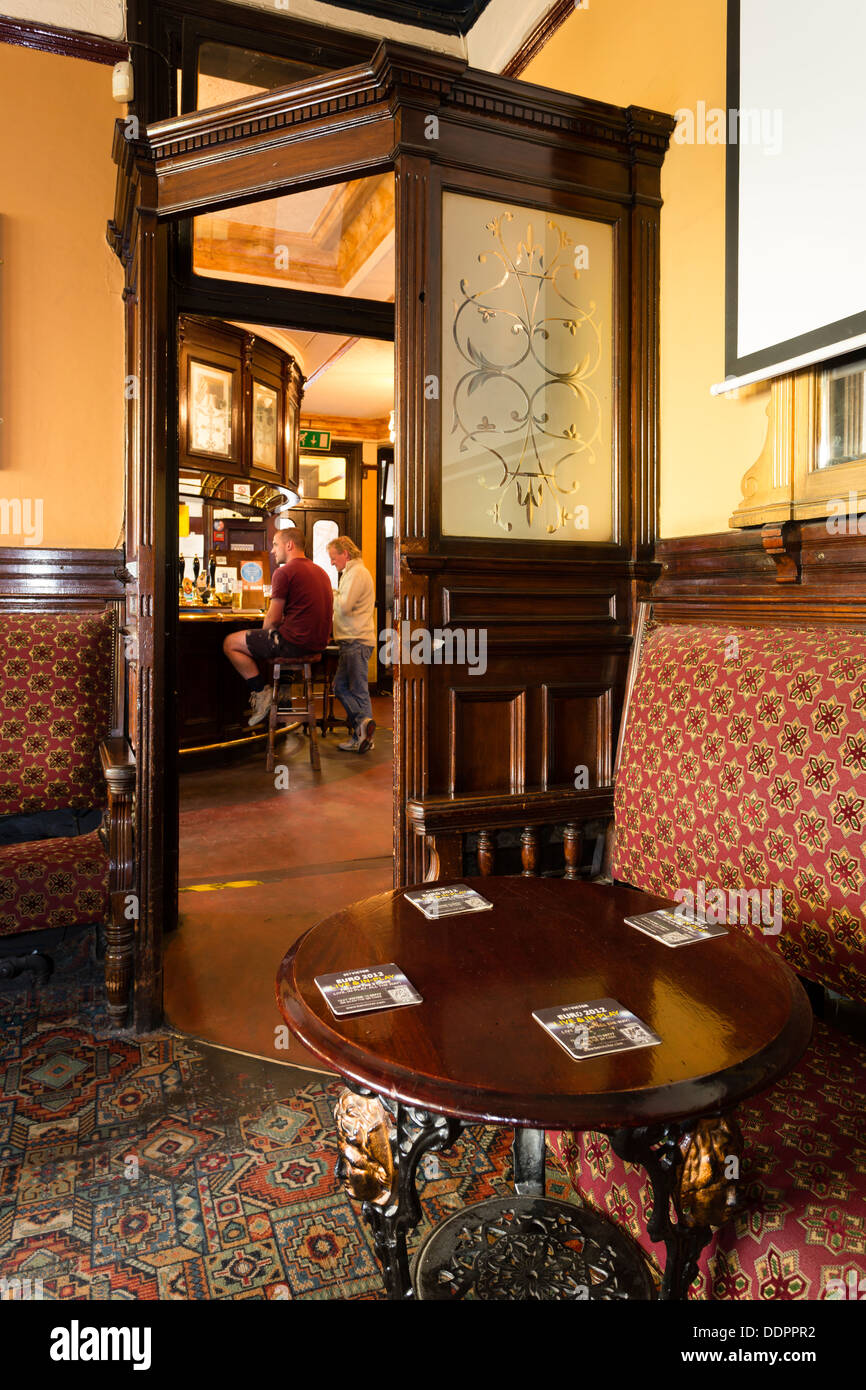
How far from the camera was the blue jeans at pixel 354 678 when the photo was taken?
678 centimetres

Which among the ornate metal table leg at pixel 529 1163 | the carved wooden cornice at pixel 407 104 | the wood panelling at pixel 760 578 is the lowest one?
the ornate metal table leg at pixel 529 1163

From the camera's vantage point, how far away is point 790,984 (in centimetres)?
118

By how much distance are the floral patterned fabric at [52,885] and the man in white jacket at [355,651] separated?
13.6 ft

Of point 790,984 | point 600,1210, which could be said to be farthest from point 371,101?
point 600,1210

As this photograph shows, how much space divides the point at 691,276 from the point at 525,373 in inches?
21.4

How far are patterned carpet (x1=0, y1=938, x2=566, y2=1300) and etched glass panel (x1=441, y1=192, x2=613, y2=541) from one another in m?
1.56

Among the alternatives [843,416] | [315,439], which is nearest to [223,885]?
[843,416]

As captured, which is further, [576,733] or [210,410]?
[210,410]

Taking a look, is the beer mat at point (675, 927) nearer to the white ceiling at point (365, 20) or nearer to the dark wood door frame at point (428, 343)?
the dark wood door frame at point (428, 343)

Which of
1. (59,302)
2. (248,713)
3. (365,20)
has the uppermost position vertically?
→ (365,20)

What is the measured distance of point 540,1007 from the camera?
109 cm

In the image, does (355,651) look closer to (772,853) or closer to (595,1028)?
(772,853)

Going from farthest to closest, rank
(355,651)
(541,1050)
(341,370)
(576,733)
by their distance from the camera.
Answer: (341,370) < (355,651) < (576,733) < (541,1050)

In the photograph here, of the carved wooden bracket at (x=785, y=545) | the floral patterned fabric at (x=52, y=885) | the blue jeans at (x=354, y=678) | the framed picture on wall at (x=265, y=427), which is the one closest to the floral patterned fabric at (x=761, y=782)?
the carved wooden bracket at (x=785, y=545)
